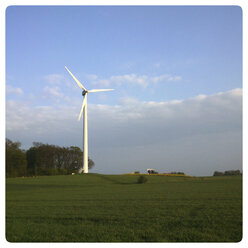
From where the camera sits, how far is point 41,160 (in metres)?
82.2

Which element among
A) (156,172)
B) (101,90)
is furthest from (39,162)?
(156,172)

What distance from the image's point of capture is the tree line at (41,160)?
71.1 m

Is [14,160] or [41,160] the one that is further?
[41,160]

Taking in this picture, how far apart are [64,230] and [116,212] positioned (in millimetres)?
4877

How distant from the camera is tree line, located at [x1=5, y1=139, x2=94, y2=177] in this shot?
7106 cm

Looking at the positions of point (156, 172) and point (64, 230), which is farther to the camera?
point (156, 172)
